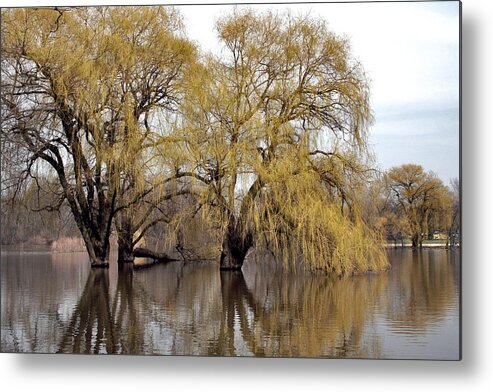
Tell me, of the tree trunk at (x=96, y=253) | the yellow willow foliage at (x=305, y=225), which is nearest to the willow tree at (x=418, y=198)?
the yellow willow foliage at (x=305, y=225)

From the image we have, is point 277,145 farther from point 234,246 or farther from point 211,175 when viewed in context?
point 234,246

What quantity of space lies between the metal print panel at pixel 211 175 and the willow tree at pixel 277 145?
1cm

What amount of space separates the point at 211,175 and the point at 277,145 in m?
0.49

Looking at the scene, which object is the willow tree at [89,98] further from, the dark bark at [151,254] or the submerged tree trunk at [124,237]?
the dark bark at [151,254]

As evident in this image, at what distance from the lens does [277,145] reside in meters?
5.35

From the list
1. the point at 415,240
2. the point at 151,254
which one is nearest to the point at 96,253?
the point at 151,254

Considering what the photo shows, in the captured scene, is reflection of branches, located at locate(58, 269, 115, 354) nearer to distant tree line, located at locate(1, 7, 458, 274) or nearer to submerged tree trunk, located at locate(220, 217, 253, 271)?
distant tree line, located at locate(1, 7, 458, 274)

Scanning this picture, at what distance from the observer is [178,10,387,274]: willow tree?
5.28 m

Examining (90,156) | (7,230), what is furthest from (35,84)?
(7,230)

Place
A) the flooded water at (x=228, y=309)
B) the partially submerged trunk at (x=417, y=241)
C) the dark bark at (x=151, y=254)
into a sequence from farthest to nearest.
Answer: the dark bark at (x=151, y=254) < the partially submerged trunk at (x=417, y=241) < the flooded water at (x=228, y=309)

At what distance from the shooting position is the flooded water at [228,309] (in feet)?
16.2

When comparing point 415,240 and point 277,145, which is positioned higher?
point 277,145

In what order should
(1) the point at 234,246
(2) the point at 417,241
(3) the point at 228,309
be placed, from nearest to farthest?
(2) the point at 417,241 → (3) the point at 228,309 → (1) the point at 234,246

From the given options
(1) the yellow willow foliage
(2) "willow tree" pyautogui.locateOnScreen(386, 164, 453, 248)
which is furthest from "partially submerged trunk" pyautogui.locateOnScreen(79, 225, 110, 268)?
(2) "willow tree" pyautogui.locateOnScreen(386, 164, 453, 248)
